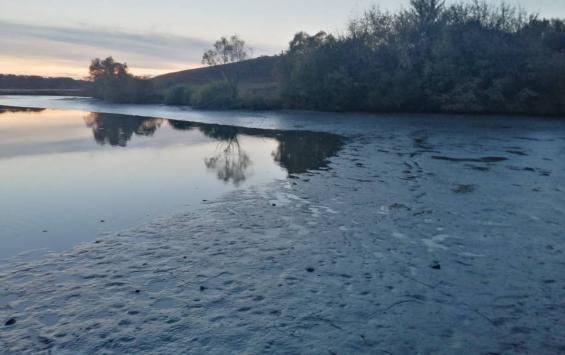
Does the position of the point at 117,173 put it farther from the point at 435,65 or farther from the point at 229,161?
the point at 435,65

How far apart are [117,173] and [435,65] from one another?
108ft

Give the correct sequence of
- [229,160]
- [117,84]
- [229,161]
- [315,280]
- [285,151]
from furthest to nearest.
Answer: [117,84] < [285,151] < [229,160] < [229,161] < [315,280]

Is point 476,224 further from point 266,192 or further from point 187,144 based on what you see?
point 187,144

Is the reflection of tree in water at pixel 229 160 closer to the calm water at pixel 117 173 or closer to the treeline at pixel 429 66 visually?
the calm water at pixel 117 173

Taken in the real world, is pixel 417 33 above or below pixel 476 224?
above

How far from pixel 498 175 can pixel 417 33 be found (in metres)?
35.3

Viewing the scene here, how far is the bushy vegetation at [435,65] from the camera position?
37781 millimetres

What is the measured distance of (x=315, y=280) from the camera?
6422mm

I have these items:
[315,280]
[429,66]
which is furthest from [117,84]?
[315,280]

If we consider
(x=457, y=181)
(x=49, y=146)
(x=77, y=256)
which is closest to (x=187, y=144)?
(x=49, y=146)

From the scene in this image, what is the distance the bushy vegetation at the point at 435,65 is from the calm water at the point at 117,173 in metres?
17.7

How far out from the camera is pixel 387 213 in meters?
9.77

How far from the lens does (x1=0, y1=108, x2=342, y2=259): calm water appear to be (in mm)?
9227

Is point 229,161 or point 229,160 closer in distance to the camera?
point 229,161
